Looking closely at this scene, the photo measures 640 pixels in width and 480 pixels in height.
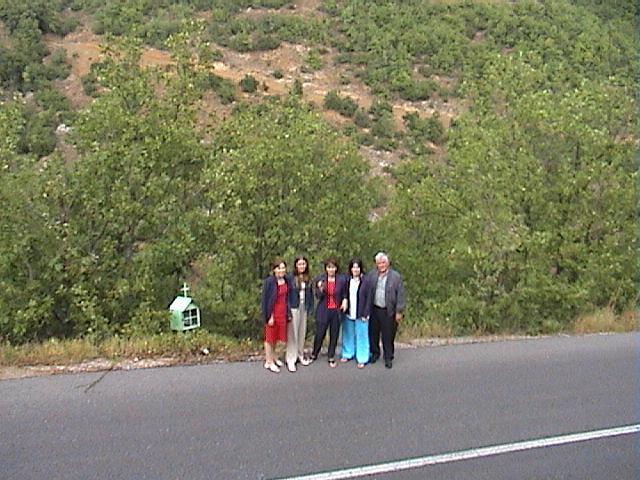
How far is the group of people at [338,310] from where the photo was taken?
9656 millimetres

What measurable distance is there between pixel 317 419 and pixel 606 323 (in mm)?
8752

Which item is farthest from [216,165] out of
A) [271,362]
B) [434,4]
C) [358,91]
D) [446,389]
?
[434,4]

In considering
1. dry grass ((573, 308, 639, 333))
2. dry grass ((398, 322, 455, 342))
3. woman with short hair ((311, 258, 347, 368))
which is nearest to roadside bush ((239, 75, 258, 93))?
dry grass ((573, 308, 639, 333))

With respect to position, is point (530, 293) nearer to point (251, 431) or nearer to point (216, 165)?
point (216, 165)

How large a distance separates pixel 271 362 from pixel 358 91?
4435 centimetres

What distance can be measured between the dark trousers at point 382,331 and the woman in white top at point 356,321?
146mm

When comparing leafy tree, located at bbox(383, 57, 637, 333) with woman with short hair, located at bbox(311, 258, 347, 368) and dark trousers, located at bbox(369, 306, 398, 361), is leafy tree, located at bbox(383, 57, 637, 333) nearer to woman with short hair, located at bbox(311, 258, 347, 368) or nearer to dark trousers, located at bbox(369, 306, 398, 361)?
dark trousers, located at bbox(369, 306, 398, 361)

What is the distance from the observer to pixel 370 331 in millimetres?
9977

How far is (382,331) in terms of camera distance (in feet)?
32.6

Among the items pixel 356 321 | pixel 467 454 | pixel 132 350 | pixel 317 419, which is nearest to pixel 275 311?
pixel 356 321

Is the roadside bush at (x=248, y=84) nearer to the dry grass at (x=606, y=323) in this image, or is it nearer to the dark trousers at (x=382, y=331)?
the dry grass at (x=606, y=323)

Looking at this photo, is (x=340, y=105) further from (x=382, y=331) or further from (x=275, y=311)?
(x=275, y=311)

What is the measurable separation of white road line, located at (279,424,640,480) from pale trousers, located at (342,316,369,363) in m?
3.08

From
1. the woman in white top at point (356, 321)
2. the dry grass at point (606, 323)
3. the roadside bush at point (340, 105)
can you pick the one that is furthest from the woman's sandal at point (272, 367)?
the roadside bush at point (340, 105)
